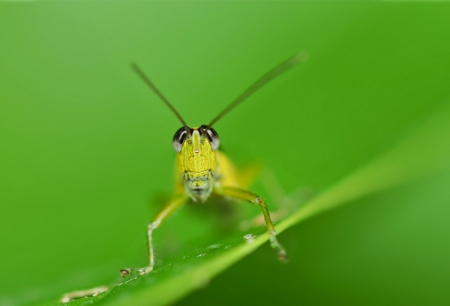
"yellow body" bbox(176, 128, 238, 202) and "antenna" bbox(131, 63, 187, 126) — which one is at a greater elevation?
"antenna" bbox(131, 63, 187, 126)

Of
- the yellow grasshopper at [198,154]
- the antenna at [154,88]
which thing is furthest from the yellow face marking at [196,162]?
the antenna at [154,88]

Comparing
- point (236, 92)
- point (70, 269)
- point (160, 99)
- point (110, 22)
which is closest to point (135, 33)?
point (110, 22)

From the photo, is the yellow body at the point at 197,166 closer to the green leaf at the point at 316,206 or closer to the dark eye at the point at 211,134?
the dark eye at the point at 211,134

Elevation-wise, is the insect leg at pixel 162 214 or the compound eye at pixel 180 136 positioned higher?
the compound eye at pixel 180 136

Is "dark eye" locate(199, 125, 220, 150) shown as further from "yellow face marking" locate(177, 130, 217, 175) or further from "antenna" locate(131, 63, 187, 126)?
"antenna" locate(131, 63, 187, 126)

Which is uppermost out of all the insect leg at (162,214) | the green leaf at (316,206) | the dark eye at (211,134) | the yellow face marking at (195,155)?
the dark eye at (211,134)

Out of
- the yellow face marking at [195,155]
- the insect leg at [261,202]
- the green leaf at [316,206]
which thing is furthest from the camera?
the yellow face marking at [195,155]

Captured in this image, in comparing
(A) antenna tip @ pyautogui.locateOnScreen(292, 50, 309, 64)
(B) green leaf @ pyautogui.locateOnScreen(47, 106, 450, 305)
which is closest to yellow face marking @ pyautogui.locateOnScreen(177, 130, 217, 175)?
(A) antenna tip @ pyautogui.locateOnScreen(292, 50, 309, 64)
